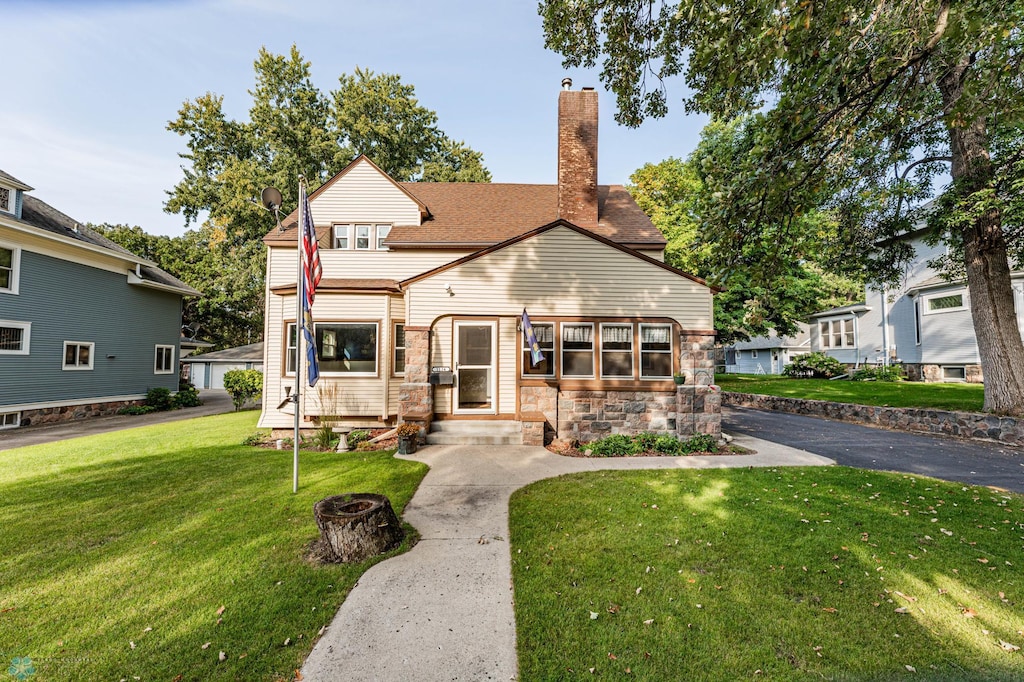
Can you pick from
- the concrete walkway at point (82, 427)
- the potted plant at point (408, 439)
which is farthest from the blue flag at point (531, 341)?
the concrete walkway at point (82, 427)

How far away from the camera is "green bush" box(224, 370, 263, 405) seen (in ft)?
57.3

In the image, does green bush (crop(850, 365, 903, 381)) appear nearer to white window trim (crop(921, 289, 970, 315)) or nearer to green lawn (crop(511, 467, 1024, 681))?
white window trim (crop(921, 289, 970, 315))

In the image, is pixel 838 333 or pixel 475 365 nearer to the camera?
pixel 475 365

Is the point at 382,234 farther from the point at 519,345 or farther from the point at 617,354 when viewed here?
the point at 617,354

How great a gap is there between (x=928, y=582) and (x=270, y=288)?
13902 mm

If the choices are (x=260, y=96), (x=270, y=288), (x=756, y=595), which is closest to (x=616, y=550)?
(x=756, y=595)

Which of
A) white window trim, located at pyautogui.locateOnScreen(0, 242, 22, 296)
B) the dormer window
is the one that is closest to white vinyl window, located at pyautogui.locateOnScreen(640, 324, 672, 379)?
the dormer window

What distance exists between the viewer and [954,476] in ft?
23.7

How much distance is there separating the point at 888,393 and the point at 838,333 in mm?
13728

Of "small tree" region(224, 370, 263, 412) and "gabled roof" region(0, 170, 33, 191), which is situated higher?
"gabled roof" region(0, 170, 33, 191)

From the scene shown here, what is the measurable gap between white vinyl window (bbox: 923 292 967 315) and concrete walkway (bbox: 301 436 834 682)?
24.7 meters

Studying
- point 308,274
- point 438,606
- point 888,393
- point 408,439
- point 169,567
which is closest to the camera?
point 438,606

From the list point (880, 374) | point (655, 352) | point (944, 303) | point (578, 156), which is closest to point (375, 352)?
point (655, 352)

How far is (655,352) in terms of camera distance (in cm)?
1023
